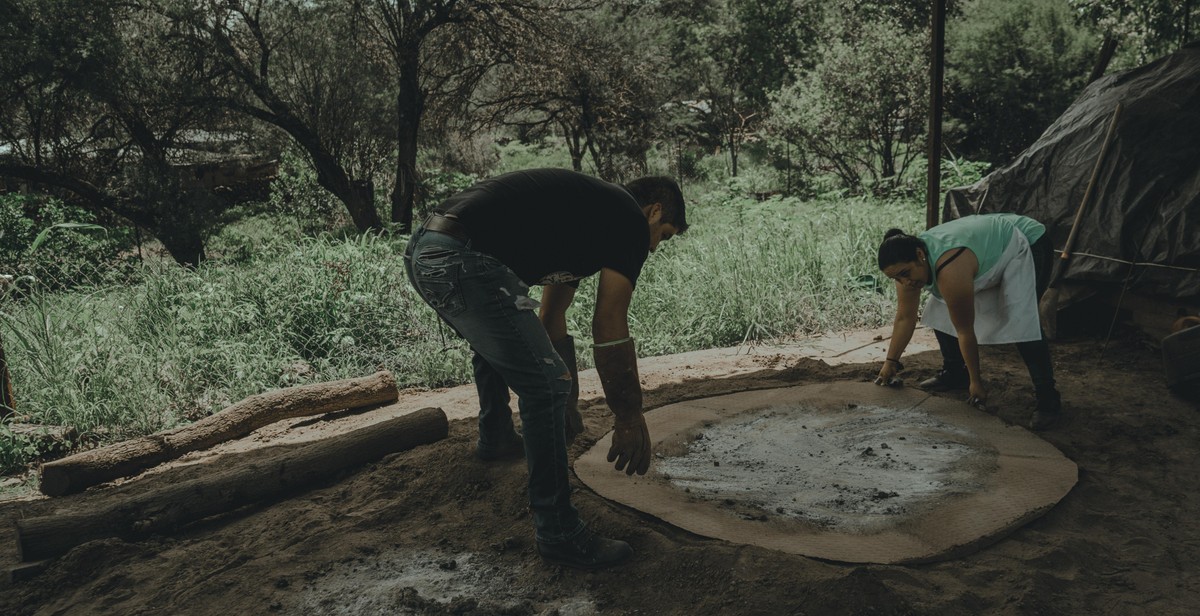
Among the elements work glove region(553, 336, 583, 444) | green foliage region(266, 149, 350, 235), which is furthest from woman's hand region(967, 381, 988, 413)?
green foliage region(266, 149, 350, 235)

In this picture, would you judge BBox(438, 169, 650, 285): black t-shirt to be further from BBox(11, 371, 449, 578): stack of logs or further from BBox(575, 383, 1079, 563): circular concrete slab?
BBox(11, 371, 449, 578): stack of logs

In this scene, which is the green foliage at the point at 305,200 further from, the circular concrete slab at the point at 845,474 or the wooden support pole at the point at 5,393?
the circular concrete slab at the point at 845,474

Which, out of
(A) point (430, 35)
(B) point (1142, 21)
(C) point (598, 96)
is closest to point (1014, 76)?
(B) point (1142, 21)

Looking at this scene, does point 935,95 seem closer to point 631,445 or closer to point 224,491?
point 631,445

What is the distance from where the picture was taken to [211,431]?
4062mm

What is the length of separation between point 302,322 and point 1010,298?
4267 mm

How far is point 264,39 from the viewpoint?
31.4 ft

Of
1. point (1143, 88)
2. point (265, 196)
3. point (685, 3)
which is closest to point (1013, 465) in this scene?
point (1143, 88)

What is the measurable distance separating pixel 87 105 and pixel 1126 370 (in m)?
9.61

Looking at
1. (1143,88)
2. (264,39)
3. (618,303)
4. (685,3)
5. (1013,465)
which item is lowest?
(1013,465)

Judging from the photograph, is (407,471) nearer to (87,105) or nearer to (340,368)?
(340,368)

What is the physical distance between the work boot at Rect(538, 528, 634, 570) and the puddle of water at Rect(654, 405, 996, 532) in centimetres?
57

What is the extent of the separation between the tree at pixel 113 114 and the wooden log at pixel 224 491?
6022 millimetres

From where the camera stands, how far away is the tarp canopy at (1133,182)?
4.23m
